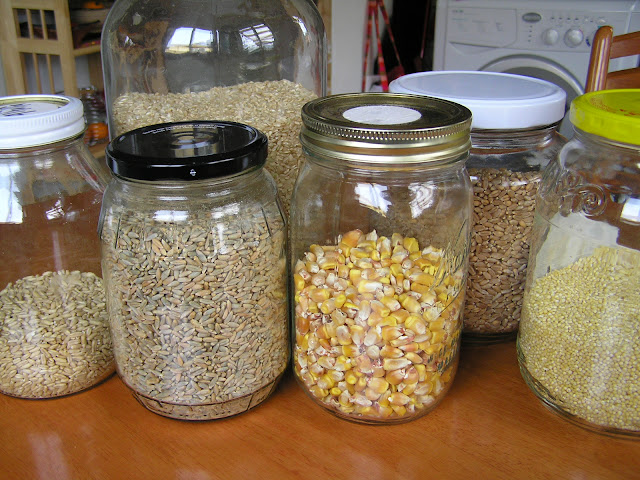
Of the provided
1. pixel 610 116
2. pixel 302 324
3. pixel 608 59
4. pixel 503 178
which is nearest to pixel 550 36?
pixel 608 59

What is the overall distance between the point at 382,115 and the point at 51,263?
42cm

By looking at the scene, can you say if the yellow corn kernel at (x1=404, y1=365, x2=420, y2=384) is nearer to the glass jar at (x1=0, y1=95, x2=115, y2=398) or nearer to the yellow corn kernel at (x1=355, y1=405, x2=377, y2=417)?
the yellow corn kernel at (x1=355, y1=405, x2=377, y2=417)

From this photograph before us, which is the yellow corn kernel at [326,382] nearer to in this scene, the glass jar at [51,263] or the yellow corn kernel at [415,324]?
the yellow corn kernel at [415,324]

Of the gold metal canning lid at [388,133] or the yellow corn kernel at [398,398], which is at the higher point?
the gold metal canning lid at [388,133]

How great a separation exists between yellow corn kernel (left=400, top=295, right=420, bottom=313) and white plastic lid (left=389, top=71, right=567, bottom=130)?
0.77 ft

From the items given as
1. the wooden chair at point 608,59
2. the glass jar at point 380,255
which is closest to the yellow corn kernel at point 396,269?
the glass jar at point 380,255

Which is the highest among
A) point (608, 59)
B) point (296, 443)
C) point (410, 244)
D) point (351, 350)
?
point (608, 59)

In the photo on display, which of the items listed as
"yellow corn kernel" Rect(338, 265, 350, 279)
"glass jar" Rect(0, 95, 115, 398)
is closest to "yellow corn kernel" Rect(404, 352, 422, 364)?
"yellow corn kernel" Rect(338, 265, 350, 279)

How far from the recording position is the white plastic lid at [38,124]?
0.60 metres

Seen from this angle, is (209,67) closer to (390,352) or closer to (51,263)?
(51,263)

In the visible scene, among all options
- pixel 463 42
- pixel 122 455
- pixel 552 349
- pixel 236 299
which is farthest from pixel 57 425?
pixel 463 42

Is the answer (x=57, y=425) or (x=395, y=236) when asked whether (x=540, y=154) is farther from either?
(x=57, y=425)

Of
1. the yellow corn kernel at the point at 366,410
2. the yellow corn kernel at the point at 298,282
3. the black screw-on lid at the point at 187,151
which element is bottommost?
the yellow corn kernel at the point at 366,410

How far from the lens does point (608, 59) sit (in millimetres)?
1209
